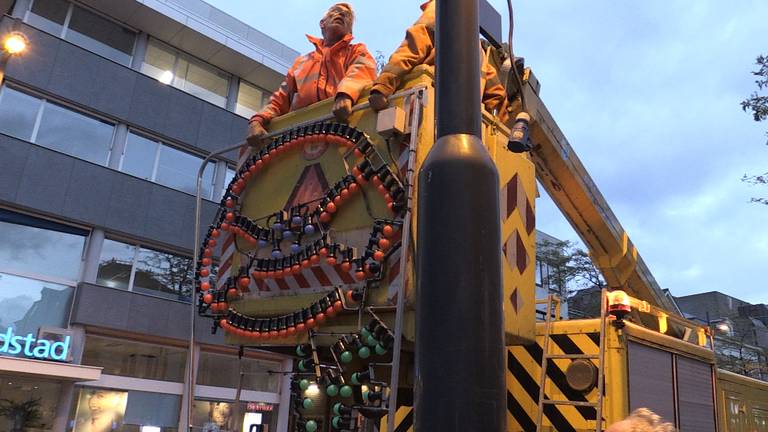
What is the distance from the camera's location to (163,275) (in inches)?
650

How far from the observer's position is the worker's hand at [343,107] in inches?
164

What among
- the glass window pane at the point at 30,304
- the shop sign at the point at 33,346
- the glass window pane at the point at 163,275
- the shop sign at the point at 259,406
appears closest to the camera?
the shop sign at the point at 33,346

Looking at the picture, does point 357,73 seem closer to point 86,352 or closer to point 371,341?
point 371,341

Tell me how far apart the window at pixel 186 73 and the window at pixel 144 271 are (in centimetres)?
496

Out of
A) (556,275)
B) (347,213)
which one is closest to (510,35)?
(347,213)

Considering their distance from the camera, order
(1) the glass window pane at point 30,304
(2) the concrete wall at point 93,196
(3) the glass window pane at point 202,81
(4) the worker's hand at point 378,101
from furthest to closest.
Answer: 1. (3) the glass window pane at point 202,81
2. (2) the concrete wall at point 93,196
3. (1) the glass window pane at point 30,304
4. (4) the worker's hand at point 378,101

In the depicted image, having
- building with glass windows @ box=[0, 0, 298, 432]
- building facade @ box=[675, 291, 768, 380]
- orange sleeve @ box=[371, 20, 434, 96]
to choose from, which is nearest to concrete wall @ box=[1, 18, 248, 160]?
building with glass windows @ box=[0, 0, 298, 432]

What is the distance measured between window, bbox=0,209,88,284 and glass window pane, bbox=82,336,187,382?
1.79 metres

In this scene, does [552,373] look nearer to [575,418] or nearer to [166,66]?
[575,418]

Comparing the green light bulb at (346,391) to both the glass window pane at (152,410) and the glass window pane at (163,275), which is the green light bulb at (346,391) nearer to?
the glass window pane at (152,410)

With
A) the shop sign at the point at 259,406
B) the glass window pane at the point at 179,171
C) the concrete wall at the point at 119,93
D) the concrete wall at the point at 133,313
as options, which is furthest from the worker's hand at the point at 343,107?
the shop sign at the point at 259,406

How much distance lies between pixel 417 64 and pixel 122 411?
14.0 metres

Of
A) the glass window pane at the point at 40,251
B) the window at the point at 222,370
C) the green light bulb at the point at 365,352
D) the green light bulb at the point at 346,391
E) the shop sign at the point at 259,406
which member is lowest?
the shop sign at the point at 259,406

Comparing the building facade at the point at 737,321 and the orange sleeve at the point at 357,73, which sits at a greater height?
the building facade at the point at 737,321
